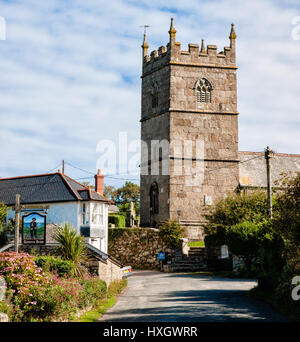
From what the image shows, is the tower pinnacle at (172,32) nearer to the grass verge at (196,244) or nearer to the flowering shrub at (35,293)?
the grass verge at (196,244)

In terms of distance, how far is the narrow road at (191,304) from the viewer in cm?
1570

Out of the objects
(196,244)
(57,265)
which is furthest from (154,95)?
(57,265)

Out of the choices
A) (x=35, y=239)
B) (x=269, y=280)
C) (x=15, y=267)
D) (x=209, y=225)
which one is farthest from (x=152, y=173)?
(x=15, y=267)

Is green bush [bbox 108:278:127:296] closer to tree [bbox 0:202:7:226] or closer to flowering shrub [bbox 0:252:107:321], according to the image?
flowering shrub [bbox 0:252:107:321]

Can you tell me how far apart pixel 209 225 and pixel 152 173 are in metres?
9.61

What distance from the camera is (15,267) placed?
16.3 meters

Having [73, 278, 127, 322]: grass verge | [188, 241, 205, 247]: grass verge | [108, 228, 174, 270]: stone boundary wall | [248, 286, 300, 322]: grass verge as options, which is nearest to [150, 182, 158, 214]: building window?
[108, 228, 174, 270]: stone boundary wall

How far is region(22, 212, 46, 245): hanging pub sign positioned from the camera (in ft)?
91.4

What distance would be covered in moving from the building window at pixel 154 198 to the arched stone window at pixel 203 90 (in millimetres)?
8272

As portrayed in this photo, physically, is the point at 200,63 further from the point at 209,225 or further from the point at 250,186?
the point at 209,225

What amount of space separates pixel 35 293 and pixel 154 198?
28255 mm

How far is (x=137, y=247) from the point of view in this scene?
133 ft

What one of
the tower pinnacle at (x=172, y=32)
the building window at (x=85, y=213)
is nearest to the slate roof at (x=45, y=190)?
the building window at (x=85, y=213)
